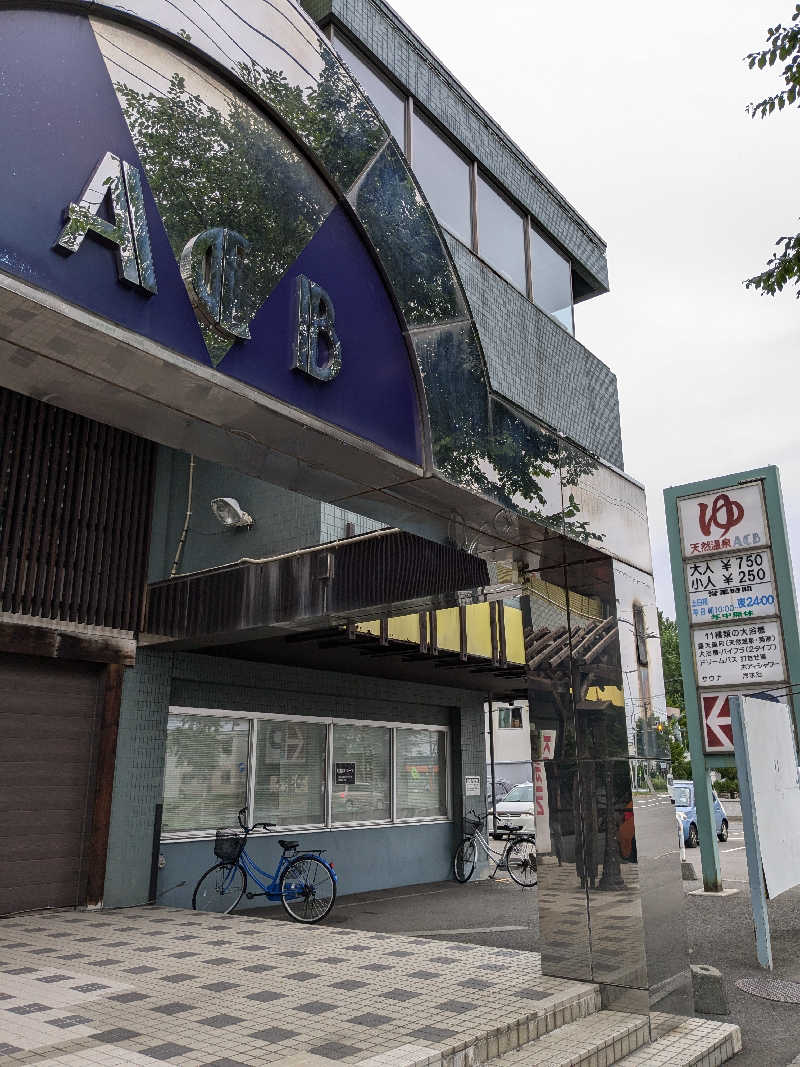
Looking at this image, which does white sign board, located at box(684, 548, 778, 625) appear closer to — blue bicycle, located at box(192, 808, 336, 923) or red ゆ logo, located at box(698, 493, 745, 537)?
red ゆ logo, located at box(698, 493, 745, 537)

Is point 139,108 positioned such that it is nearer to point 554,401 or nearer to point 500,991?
point 500,991

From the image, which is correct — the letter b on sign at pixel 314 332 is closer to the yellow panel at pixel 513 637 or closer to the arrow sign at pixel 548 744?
the arrow sign at pixel 548 744

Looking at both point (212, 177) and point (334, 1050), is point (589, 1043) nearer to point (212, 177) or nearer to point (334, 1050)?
point (334, 1050)

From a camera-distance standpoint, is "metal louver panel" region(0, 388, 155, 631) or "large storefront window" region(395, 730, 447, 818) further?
"large storefront window" region(395, 730, 447, 818)

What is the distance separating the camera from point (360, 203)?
4.00m

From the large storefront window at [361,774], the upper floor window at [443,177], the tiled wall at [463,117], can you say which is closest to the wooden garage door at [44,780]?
the large storefront window at [361,774]

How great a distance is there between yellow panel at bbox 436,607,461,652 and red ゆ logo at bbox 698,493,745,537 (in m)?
3.44

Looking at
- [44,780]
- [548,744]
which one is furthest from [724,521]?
[44,780]

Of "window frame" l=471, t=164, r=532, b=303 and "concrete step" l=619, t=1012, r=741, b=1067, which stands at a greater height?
"window frame" l=471, t=164, r=532, b=303

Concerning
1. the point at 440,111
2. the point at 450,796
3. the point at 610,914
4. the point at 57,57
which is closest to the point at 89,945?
the point at 610,914

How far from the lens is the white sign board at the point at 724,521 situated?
10.1 meters

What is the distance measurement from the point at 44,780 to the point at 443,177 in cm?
846

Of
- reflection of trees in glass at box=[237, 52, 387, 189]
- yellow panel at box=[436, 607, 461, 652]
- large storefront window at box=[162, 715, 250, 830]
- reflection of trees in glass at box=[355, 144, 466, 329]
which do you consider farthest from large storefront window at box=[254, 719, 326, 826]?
reflection of trees in glass at box=[237, 52, 387, 189]

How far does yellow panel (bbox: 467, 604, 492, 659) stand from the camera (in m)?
11.6
